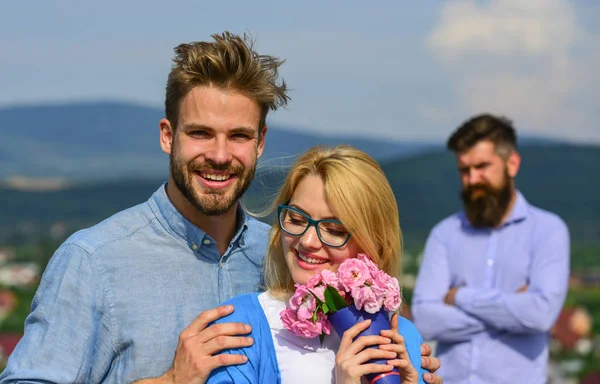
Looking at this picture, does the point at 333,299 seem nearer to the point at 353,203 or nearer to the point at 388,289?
the point at 388,289

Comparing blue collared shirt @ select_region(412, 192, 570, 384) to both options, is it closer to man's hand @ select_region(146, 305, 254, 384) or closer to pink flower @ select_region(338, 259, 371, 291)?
pink flower @ select_region(338, 259, 371, 291)

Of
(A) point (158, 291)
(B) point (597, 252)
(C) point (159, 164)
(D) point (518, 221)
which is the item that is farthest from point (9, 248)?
(C) point (159, 164)

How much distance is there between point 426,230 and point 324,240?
39.1ft

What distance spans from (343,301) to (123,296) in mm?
739

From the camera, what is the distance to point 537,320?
15.7ft

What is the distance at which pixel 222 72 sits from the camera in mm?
2840

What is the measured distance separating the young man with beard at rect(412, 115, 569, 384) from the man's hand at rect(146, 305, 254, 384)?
2685mm

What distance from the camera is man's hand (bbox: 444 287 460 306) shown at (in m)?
5.10

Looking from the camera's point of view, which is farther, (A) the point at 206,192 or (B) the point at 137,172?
(B) the point at 137,172

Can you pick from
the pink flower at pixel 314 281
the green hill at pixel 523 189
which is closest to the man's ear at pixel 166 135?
the pink flower at pixel 314 281

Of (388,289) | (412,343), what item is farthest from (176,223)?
(412,343)

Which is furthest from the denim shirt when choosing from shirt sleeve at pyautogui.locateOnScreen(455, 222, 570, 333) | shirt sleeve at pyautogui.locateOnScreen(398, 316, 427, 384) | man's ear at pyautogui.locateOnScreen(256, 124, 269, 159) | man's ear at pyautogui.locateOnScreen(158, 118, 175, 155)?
shirt sleeve at pyautogui.locateOnScreen(455, 222, 570, 333)

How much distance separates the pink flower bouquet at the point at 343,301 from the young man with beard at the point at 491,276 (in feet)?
8.16

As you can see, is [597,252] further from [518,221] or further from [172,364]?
[172,364]
